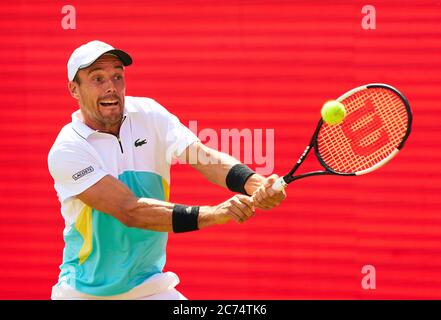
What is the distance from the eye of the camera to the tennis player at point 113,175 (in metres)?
4.74

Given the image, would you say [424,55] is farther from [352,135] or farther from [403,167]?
[352,135]

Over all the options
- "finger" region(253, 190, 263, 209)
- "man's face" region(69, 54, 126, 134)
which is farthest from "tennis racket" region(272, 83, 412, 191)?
"man's face" region(69, 54, 126, 134)

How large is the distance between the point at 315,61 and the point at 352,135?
138cm

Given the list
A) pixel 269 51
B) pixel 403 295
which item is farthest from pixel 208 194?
pixel 403 295

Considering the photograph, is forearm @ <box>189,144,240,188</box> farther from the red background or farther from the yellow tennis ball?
the red background

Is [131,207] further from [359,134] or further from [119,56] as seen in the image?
[359,134]

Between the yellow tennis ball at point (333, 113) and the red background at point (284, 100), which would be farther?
the red background at point (284, 100)

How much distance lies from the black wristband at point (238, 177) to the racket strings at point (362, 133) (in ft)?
1.19

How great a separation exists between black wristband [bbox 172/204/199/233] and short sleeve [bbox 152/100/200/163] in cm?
44

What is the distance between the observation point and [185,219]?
179 inches

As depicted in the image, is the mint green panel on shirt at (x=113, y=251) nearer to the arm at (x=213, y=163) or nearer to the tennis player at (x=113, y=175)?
the tennis player at (x=113, y=175)

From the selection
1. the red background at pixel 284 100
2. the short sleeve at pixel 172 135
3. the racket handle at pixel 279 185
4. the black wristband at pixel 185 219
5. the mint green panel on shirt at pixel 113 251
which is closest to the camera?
the racket handle at pixel 279 185

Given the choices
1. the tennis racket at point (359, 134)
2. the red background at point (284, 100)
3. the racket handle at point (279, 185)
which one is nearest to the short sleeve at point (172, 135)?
the tennis racket at point (359, 134)

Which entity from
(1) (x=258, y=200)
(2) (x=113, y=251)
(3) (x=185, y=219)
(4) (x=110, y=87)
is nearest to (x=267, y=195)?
(1) (x=258, y=200)
